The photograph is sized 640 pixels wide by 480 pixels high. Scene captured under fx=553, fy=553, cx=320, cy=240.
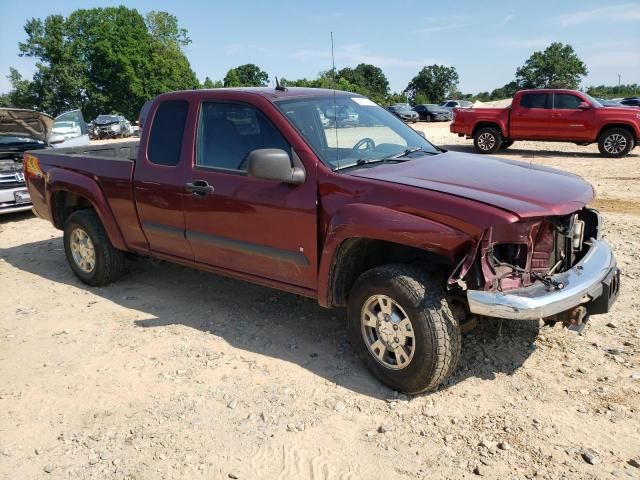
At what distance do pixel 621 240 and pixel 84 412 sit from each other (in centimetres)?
576

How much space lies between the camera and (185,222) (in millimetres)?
4422

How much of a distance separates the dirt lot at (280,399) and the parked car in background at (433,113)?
34.7 meters

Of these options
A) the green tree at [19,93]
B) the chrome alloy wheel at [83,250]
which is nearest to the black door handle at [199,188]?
the chrome alloy wheel at [83,250]

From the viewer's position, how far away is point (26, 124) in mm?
9438

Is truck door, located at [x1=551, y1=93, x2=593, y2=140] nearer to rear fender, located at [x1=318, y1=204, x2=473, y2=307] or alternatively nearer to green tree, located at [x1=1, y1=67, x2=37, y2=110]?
rear fender, located at [x1=318, y1=204, x2=473, y2=307]

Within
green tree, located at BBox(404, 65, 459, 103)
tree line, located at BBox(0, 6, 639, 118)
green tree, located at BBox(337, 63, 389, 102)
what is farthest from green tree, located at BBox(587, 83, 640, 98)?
green tree, located at BBox(337, 63, 389, 102)

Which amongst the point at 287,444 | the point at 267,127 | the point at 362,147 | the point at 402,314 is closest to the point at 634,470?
the point at 402,314

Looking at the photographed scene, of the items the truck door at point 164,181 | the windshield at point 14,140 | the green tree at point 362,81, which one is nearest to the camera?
the truck door at point 164,181

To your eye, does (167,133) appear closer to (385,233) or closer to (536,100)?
(385,233)

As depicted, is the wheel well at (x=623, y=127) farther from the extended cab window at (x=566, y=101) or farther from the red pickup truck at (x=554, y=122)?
the extended cab window at (x=566, y=101)

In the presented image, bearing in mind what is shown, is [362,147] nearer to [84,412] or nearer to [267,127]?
[267,127]

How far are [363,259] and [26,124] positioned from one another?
8.10 metres

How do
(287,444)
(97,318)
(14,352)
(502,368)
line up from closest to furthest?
1. (287,444)
2. (502,368)
3. (14,352)
4. (97,318)

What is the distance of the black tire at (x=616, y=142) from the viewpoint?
14.2 meters
